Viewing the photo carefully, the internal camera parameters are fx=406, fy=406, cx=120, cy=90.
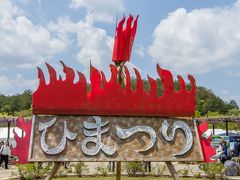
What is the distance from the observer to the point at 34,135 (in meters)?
8.42

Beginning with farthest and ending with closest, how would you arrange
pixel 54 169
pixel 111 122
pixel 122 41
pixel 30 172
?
pixel 30 172 → pixel 122 41 → pixel 111 122 → pixel 54 169

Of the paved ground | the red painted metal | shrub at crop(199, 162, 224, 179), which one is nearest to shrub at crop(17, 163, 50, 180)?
the paved ground

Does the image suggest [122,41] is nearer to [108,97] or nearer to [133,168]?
[108,97]

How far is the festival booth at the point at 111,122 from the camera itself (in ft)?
27.7

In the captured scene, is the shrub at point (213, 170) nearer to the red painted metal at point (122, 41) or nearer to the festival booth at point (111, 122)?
the festival booth at point (111, 122)

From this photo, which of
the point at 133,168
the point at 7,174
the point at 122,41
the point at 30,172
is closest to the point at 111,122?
the point at 122,41

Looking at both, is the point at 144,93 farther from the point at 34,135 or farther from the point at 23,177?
the point at 23,177

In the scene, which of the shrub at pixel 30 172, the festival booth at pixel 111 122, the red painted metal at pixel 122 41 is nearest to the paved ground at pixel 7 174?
the shrub at pixel 30 172

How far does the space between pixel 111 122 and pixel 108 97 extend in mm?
545

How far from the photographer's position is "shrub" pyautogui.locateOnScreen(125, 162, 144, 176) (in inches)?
592

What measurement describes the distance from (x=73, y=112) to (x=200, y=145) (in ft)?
9.43

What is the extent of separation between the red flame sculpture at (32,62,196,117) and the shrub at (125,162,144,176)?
6.38 meters

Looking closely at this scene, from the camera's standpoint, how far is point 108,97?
881cm

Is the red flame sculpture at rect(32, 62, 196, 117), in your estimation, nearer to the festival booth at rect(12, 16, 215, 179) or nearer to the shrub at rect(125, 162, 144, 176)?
the festival booth at rect(12, 16, 215, 179)
